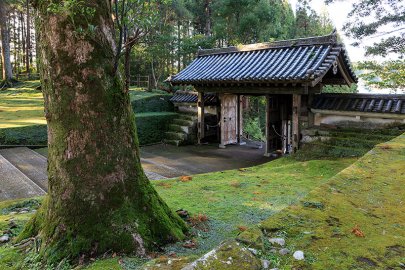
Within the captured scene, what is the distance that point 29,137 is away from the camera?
11.8 m

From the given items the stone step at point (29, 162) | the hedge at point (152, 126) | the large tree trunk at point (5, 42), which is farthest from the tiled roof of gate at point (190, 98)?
the large tree trunk at point (5, 42)

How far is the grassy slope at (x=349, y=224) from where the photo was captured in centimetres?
191

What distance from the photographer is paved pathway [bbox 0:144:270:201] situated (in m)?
7.33

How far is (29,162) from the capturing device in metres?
9.59

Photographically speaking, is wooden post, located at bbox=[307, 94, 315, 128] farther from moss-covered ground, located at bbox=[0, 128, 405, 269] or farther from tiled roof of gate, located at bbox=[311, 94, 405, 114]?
moss-covered ground, located at bbox=[0, 128, 405, 269]

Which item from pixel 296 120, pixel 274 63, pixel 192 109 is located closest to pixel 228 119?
pixel 192 109

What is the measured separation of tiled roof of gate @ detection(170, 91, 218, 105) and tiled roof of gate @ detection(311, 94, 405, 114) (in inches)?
189

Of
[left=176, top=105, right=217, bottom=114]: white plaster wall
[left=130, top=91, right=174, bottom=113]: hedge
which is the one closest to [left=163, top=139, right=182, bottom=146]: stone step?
[left=176, top=105, right=217, bottom=114]: white plaster wall

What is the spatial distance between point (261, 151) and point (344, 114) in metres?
3.75

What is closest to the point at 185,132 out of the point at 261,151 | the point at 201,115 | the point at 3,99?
the point at 201,115

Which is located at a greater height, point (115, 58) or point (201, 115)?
point (115, 58)

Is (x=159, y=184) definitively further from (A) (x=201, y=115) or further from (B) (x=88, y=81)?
(A) (x=201, y=115)

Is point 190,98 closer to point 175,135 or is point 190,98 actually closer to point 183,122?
point 183,122

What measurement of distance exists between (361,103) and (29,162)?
986 cm
